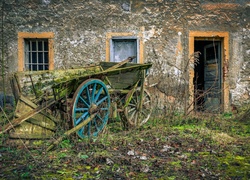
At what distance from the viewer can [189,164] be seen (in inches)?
132

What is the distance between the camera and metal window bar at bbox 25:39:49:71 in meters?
7.59

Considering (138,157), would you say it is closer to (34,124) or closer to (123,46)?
(34,124)

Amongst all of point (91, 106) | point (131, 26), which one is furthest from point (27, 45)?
point (91, 106)

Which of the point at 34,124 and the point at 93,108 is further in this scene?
the point at 93,108

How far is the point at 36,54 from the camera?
25.1 ft

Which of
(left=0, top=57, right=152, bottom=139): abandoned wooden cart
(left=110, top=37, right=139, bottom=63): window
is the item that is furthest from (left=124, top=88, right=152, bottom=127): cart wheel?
(left=110, top=37, right=139, bottom=63): window

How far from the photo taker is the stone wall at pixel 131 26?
7.39 metres

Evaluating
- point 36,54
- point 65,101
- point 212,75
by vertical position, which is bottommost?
point 65,101

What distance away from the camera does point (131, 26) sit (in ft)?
24.6

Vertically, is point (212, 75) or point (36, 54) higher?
point (36, 54)

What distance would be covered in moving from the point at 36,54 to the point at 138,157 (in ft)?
16.9

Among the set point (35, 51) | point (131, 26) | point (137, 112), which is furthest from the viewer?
point (35, 51)

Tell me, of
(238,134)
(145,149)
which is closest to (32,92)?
(145,149)

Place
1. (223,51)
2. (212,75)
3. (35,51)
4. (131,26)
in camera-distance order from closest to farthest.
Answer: (131,26) → (35,51) → (223,51) → (212,75)
